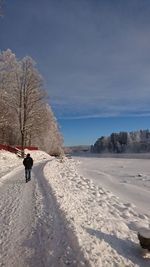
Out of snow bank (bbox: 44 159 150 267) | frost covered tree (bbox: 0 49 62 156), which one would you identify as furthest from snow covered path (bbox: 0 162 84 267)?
frost covered tree (bbox: 0 49 62 156)

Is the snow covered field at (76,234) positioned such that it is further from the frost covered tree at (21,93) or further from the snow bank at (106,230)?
the frost covered tree at (21,93)

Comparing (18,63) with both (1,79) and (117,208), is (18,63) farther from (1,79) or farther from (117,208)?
(117,208)

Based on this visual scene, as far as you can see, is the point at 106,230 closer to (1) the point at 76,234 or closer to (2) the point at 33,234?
(1) the point at 76,234

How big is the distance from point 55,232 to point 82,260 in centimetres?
188

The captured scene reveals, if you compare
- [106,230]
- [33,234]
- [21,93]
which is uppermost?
[21,93]

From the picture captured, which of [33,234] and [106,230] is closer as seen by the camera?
[33,234]

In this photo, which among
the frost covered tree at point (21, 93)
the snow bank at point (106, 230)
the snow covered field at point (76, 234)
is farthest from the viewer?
the frost covered tree at point (21, 93)

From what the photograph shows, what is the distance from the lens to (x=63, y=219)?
32.7 feet

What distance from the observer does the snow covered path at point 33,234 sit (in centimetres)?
726

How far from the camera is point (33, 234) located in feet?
28.9

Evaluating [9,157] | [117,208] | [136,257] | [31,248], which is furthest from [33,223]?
[9,157]

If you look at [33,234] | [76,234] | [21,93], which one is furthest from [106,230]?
[21,93]

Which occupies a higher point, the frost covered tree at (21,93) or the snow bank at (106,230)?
the frost covered tree at (21,93)

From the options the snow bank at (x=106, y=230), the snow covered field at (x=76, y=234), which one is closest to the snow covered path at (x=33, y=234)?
the snow covered field at (x=76, y=234)
